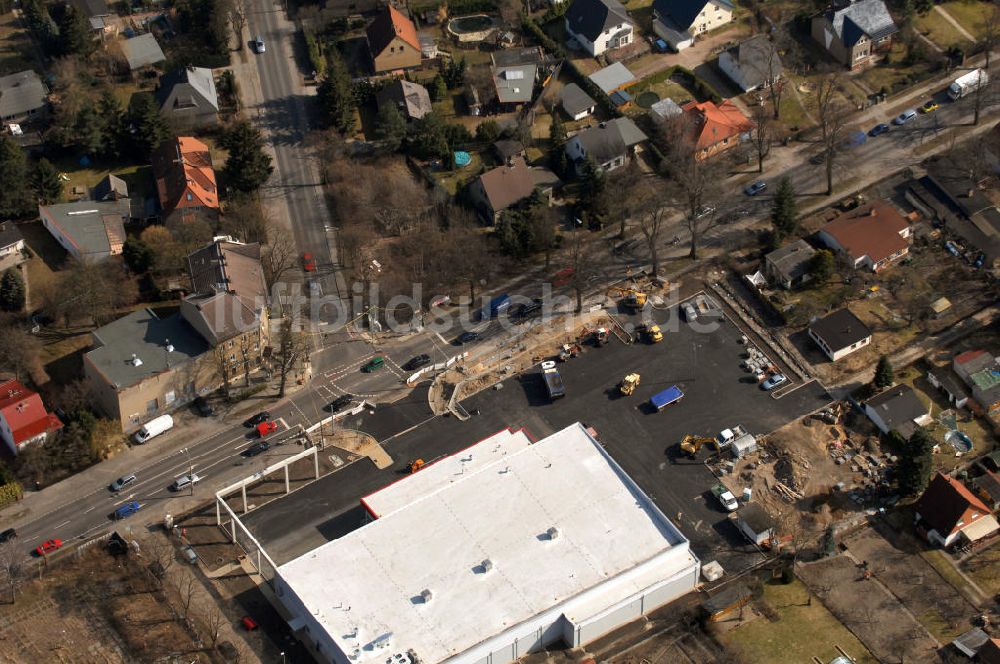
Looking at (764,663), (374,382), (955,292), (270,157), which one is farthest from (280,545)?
(955,292)

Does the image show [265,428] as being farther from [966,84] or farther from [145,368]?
[966,84]

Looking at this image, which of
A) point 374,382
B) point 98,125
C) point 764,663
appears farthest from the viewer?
point 98,125

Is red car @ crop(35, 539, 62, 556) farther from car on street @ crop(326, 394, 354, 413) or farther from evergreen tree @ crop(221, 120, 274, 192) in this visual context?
evergreen tree @ crop(221, 120, 274, 192)

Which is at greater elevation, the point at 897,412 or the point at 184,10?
the point at 184,10

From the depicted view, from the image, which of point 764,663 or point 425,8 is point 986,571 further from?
point 425,8

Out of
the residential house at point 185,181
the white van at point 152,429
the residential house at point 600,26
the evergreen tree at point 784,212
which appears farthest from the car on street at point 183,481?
the residential house at point 600,26

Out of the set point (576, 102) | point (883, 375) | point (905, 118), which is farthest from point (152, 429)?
point (905, 118)
